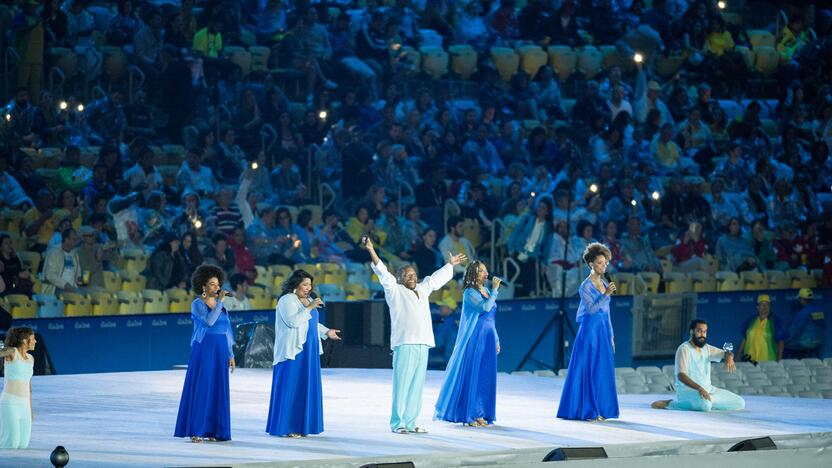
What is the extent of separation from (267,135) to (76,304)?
4450 mm

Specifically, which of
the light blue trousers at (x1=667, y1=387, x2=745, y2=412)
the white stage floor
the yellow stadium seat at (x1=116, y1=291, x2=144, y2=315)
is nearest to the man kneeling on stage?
the light blue trousers at (x1=667, y1=387, x2=745, y2=412)

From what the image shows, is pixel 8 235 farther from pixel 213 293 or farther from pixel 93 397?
pixel 213 293

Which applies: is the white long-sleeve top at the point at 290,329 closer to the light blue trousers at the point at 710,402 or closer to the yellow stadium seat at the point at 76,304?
the light blue trousers at the point at 710,402

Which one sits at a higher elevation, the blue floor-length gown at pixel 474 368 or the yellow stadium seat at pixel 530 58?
the yellow stadium seat at pixel 530 58

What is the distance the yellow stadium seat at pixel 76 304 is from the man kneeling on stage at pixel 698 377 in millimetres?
6901

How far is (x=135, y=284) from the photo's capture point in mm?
16609

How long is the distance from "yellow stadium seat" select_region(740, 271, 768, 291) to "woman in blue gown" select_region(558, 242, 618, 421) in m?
9.14

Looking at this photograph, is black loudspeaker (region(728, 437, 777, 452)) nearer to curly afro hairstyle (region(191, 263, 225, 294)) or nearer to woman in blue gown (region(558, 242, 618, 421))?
woman in blue gown (region(558, 242, 618, 421))

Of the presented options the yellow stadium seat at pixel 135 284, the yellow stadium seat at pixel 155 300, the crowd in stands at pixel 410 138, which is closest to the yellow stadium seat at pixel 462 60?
the crowd in stands at pixel 410 138

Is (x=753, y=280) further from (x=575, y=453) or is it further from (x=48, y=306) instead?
(x=575, y=453)

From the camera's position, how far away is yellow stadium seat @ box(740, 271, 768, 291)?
2045cm

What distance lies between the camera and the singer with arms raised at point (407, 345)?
10797 mm

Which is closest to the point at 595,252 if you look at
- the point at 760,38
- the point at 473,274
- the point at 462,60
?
the point at 473,274

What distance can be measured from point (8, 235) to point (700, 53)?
502 inches
